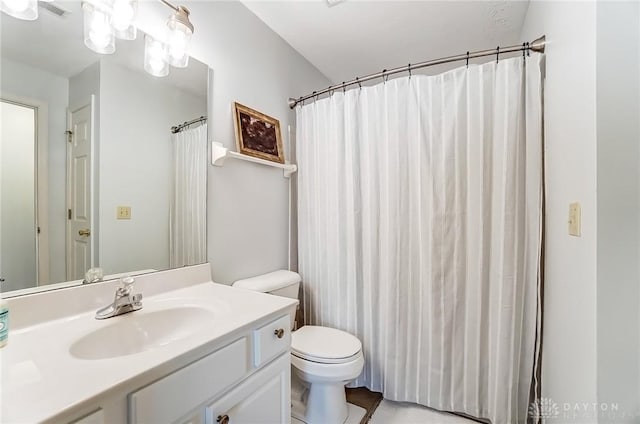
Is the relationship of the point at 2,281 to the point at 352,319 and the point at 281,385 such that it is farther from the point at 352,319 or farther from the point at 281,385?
the point at 352,319

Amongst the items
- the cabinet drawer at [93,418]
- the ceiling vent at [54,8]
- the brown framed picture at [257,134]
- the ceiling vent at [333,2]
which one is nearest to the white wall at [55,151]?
the ceiling vent at [54,8]

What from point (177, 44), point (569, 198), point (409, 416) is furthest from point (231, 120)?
point (409, 416)

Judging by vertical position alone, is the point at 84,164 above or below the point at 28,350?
above

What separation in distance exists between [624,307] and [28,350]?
157cm

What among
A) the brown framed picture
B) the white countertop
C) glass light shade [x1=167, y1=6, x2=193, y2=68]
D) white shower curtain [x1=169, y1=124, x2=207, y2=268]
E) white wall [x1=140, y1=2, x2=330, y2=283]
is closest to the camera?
the white countertop

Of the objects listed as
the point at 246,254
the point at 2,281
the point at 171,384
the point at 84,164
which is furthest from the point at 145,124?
the point at 171,384

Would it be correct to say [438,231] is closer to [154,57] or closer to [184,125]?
[184,125]

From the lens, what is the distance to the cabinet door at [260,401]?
80cm

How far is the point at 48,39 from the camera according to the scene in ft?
3.06

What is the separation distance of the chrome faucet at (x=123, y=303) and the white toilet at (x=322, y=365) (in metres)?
0.54

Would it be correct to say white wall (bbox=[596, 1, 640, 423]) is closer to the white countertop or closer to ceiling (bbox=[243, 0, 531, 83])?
the white countertop

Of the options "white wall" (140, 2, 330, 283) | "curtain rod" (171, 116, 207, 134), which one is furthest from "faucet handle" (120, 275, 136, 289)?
"curtain rod" (171, 116, 207, 134)

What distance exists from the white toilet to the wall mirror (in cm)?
60

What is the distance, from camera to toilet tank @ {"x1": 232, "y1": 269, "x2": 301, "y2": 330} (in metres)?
1.49
